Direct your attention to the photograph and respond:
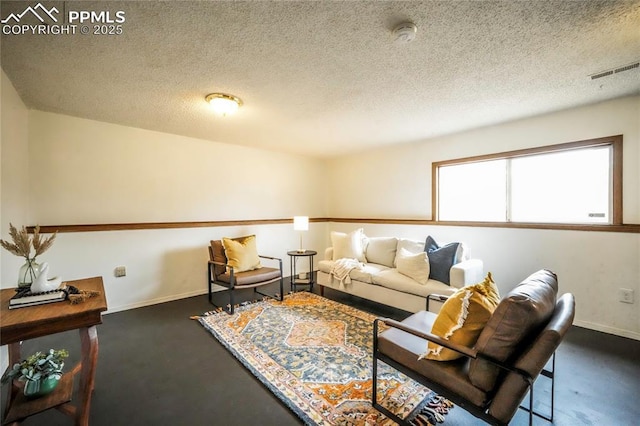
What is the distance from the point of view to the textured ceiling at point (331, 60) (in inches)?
58.4

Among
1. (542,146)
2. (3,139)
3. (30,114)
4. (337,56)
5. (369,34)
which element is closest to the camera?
(369,34)

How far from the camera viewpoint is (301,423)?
155 cm

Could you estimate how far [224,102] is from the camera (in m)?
2.56

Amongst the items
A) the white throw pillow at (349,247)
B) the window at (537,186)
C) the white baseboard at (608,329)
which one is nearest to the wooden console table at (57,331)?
the white throw pillow at (349,247)

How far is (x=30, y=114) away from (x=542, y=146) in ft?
18.8

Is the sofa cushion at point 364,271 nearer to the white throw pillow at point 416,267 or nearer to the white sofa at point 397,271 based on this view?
the white sofa at point 397,271

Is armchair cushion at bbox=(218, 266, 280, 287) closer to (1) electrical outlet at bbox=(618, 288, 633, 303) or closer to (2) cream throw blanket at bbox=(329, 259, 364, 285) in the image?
(2) cream throw blanket at bbox=(329, 259, 364, 285)

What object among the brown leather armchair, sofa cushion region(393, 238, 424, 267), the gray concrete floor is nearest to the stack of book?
the gray concrete floor

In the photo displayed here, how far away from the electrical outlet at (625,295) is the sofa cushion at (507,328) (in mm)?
2269

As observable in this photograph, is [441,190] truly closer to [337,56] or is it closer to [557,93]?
[557,93]

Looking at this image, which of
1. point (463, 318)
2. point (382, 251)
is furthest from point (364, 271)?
point (463, 318)

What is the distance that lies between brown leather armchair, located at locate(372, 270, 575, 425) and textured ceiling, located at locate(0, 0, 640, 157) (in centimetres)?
155

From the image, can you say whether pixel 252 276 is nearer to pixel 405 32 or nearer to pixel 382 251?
pixel 382 251

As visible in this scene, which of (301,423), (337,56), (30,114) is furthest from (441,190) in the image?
(30,114)
